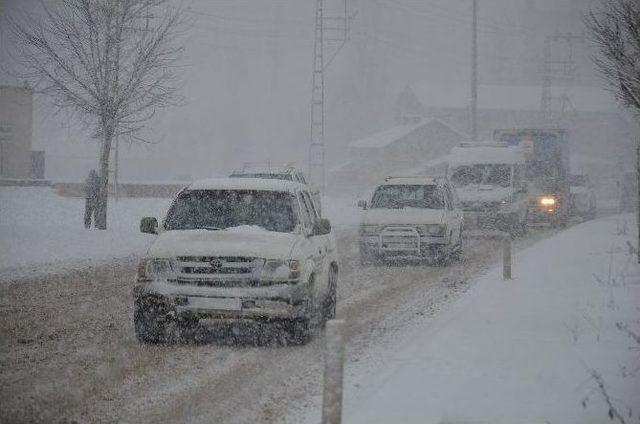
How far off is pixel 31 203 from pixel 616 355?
36664 millimetres

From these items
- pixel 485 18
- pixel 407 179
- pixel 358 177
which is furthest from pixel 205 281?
pixel 485 18

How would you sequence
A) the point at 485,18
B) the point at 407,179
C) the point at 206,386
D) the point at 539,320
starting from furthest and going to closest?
the point at 485,18 < the point at 407,179 < the point at 539,320 < the point at 206,386

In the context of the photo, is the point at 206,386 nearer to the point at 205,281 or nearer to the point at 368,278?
the point at 205,281

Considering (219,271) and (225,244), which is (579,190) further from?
(219,271)

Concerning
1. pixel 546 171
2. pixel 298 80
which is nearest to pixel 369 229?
pixel 546 171

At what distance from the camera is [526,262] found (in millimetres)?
18703

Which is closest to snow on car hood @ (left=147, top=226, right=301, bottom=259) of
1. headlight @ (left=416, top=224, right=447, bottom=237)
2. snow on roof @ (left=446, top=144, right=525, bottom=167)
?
headlight @ (left=416, top=224, right=447, bottom=237)

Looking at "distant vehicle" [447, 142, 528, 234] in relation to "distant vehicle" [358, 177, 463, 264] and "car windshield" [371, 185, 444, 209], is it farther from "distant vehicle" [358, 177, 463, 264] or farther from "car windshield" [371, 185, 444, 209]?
"car windshield" [371, 185, 444, 209]

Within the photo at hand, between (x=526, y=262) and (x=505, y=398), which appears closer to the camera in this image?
(x=505, y=398)

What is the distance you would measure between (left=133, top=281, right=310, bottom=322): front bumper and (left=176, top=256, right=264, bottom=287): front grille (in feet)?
0.24

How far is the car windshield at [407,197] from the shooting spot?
64.8 feet

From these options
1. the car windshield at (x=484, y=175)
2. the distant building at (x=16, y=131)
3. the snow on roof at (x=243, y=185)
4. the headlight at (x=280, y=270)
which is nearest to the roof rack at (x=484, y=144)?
the car windshield at (x=484, y=175)

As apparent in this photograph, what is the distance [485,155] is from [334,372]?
73.3 feet

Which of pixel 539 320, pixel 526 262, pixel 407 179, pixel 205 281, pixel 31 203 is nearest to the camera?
pixel 205 281
